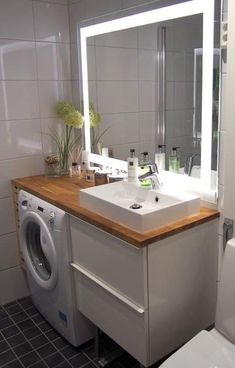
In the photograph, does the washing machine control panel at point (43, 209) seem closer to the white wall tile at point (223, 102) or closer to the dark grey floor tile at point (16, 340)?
the dark grey floor tile at point (16, 340)

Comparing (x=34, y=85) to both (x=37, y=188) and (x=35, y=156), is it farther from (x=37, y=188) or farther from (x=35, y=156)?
(x=37, y=188)

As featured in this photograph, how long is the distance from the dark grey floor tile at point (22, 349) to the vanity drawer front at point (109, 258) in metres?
0.65

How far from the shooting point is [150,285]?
150cm

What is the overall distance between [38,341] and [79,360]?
31 centimetres

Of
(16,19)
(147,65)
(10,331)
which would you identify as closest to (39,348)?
(10,331)

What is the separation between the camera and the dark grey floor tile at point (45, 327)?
7.55 feet

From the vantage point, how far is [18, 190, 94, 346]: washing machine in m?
1.95

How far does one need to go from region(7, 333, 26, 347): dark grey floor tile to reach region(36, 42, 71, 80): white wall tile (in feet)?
5.46

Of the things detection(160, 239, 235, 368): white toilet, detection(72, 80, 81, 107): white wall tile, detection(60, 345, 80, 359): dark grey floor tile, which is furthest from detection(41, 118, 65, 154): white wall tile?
detection(160, 239, 235, 368): white toilet

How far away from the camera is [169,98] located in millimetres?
1959

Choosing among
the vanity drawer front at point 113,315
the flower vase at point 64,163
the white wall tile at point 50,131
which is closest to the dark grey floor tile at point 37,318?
the vanity drawer front at point 113,315

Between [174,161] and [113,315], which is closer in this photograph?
[113,315]

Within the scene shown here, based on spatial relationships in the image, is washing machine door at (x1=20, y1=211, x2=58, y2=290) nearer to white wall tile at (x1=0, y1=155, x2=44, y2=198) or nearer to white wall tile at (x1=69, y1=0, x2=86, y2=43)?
white wall tile at (x1=0, y1=155, x2=44, y2=198)

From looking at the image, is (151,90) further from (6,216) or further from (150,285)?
(6,216)
